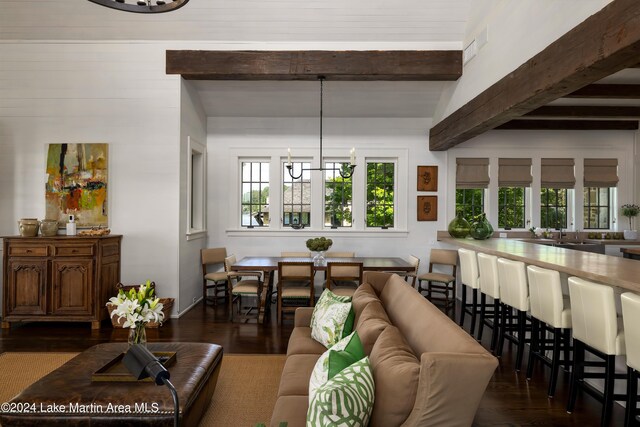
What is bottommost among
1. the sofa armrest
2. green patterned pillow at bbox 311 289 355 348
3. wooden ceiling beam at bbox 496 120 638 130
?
the sofa armrest

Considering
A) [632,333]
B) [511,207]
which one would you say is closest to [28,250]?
[632,333]

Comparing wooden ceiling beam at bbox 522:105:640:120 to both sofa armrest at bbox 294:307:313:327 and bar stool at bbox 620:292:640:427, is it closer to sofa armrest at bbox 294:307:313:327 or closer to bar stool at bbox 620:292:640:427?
bar stool at bbox 620:292:640:427

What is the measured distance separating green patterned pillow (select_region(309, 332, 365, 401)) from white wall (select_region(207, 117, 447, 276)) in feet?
16.3

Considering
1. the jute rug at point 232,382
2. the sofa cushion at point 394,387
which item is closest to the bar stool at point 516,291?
the jute rug at point 232,382

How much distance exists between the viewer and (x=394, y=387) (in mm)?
1651

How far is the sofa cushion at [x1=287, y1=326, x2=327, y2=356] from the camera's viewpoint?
10.0 ft

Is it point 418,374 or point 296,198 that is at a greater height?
point 296,198

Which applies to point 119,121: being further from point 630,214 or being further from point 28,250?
point 630,214

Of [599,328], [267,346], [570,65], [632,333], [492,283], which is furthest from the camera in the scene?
[267,346]

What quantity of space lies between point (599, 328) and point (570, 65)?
179cm

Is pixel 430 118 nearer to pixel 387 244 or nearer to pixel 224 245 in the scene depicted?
pixel 387 244

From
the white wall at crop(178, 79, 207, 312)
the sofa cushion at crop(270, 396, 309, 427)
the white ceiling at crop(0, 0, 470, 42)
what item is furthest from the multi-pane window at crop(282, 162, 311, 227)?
the sofa cushion at crop(270, 396, 309, 427)

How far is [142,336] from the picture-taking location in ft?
8.94

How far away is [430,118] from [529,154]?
5.99 feet
